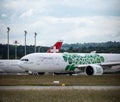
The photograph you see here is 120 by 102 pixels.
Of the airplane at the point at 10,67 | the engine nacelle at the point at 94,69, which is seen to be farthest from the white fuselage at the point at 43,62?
the airplane at the point at 10,67

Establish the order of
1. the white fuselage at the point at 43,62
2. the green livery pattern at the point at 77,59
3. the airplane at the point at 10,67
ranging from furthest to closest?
the airplane at the point at 10,67 < the green livery pattern at the point at 77,59 < the white fuselage at the point at 43,62

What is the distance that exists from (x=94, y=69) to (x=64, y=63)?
192 inches

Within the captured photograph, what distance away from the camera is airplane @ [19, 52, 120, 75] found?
197 ft

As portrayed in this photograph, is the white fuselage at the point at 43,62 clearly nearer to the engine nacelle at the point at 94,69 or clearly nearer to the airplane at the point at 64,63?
the airplane at the point at 64,63

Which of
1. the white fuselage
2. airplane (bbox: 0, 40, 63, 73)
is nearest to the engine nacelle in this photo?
the white fuselage

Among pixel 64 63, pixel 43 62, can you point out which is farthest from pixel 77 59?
pixel 43 62

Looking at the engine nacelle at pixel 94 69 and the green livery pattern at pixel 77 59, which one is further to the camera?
the green livery pattern at pixel 77 59

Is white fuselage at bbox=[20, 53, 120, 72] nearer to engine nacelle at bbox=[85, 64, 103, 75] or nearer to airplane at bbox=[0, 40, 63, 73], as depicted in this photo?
engine nacelle at bbox=[85, 64, 103, 75]

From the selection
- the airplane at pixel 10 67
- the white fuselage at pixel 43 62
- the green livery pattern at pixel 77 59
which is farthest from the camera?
the airplane at pixel 10 67

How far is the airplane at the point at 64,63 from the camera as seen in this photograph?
59969 millimetres

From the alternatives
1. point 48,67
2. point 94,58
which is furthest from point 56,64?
point 94,58

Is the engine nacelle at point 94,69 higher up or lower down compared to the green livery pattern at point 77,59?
lower down

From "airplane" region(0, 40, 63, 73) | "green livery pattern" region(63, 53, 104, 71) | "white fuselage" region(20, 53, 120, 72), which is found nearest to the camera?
"white fuselage" region(20, 53, 120, 72)

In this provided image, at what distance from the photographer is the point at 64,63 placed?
62.2 metres
